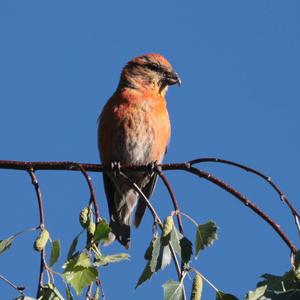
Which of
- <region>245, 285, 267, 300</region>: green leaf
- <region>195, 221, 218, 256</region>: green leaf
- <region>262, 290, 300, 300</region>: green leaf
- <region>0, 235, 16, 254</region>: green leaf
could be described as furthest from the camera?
<region>195, 221, 218, 256</region>: green leaf

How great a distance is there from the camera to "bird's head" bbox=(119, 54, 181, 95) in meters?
7.13

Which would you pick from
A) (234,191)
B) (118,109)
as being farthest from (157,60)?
(234,191)

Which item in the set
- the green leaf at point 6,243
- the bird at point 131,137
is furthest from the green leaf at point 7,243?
the bird at point 131,137

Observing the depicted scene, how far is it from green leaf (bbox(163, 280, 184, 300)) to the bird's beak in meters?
4.68

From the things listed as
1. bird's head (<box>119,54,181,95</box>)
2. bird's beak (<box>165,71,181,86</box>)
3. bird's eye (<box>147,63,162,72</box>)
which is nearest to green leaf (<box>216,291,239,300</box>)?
bird's head (<box>119,54,181,95</box>)

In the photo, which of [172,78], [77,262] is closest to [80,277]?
[77,262]

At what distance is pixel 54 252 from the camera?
8.82ft

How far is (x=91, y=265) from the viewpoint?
2.62 m

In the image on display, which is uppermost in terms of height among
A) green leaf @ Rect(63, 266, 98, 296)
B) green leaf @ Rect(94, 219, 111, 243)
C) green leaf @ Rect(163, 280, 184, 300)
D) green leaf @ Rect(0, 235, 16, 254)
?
green leaf @ Rect(0, 235, 16, 254)

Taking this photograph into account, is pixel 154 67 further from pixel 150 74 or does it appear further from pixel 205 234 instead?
pixel 205 234

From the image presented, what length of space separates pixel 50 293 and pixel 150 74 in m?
5.01

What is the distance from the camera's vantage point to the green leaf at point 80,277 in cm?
257

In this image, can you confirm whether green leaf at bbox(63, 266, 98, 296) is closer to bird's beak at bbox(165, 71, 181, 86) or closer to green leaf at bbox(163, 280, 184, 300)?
green leaf at bbox(163, 280, 184, 300)

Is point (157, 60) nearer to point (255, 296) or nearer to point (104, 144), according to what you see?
point (104, 144)
